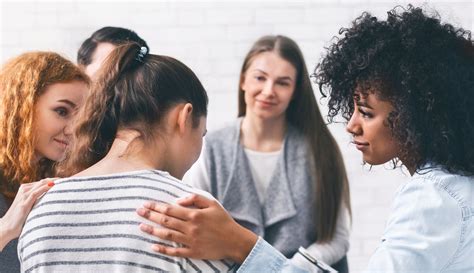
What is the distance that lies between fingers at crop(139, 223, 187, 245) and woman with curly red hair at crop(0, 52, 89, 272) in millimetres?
693

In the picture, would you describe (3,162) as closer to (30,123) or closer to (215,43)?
(30,123)

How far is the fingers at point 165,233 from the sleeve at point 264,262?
0.42 ft

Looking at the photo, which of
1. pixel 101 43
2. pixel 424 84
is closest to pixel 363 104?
pixel 424 84

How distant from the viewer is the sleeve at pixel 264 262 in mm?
1717

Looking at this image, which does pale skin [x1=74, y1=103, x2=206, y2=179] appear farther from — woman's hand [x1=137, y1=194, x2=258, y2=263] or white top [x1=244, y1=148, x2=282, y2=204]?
white top [x1=244, y1=148, x2=282, y2=204]

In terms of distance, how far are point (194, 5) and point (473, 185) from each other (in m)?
2.31

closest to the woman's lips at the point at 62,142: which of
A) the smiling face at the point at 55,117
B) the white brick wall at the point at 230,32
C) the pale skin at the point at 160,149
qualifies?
the smiling face at the point at 55,117

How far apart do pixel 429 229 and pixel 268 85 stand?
1.75 m

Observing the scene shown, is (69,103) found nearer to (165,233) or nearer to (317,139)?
(165,233)

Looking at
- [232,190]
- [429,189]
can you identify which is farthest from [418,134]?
[232,190]

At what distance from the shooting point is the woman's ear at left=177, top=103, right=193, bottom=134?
1720mm

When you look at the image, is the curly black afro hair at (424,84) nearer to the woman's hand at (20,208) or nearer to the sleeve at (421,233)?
the sleeve at (421,233)

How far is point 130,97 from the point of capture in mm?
1729

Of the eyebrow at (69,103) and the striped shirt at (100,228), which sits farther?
the eyebrow at (69,103)
